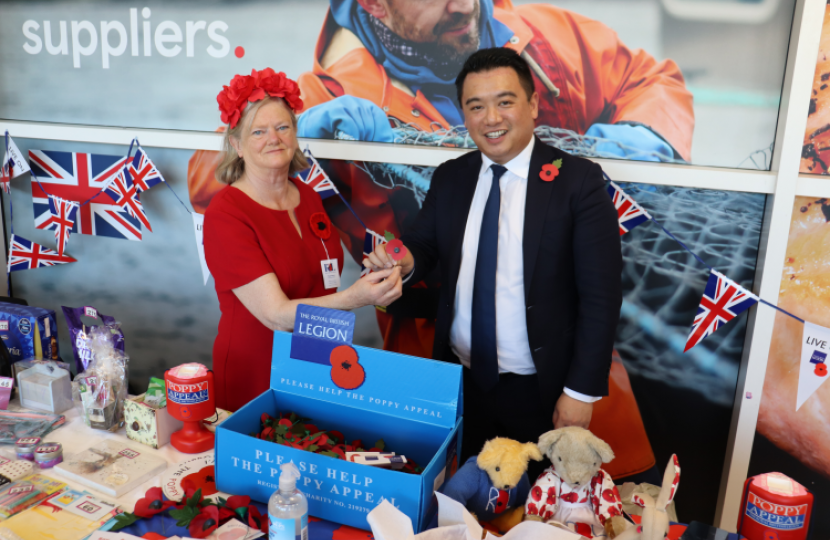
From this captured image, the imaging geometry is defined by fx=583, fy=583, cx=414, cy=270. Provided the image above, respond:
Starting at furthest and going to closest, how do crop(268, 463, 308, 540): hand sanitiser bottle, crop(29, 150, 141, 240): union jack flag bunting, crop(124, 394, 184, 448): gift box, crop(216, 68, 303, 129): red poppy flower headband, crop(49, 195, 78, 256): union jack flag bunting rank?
crop(29, 150, 141, 240): union jack flag bunting < crop(49, 195, 78, 256): union jack flag bunting < crop(216, 68, 303, 129): red poppy flower headband < crop(124, 394, 184, 448): gift box < crop(268, 463, 308, 540): hand sanitiser bottle

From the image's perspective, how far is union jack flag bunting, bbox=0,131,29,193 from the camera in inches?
127

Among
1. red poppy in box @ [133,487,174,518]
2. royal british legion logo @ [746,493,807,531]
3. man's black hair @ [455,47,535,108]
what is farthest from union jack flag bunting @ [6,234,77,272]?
royal british legion logo @ [746,493,807,531]

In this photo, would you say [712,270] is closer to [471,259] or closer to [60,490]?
[471,259]

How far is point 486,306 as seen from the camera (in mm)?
1918

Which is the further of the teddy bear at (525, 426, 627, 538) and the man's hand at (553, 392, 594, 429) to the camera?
the man's hand at (553, 392, 594, 429)

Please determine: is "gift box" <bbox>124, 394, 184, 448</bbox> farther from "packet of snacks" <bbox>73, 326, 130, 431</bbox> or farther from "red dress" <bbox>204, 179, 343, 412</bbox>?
"red dress" <bbox>204, 179, 343, 412</bbox>

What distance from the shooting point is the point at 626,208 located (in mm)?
2424

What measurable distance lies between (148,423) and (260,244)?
0.65 meters

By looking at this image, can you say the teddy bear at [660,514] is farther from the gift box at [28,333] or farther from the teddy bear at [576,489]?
the gift box at [28,333]

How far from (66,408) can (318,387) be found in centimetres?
96

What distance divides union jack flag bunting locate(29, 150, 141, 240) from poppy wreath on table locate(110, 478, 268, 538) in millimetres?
2259

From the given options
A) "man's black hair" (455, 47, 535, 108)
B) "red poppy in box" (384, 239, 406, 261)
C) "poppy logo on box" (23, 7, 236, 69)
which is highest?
"poppy logo on box" (23, 7, 236, 69)

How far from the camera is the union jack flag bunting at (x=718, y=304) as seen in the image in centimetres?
231

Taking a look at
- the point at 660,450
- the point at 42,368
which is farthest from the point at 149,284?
the point at 660,450
